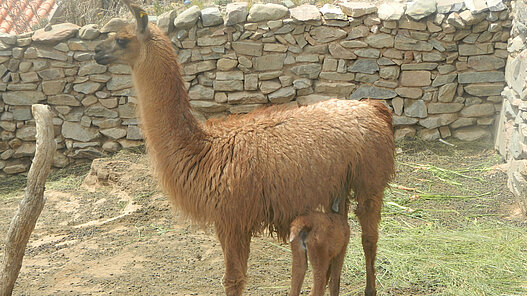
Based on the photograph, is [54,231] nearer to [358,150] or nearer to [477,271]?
[358,150]

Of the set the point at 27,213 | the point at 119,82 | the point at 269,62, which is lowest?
the point at 27,213

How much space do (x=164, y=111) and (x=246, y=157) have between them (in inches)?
25.3

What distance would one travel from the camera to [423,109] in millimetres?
8047

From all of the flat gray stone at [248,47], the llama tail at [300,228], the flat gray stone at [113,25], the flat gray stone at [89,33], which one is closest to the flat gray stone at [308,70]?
the flat gray stone at [248,47]

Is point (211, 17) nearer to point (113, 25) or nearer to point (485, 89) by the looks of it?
point (113, 25)

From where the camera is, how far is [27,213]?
3793 millimetres

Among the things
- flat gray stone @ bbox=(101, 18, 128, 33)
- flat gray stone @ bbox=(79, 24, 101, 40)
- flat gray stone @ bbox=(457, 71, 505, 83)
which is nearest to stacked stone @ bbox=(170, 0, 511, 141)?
flat gray stone @ bbox=(457, 71, 505, 83)

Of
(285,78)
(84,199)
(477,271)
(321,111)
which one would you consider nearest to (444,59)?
(285,78)

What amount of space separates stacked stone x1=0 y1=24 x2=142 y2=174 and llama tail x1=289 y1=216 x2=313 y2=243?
210 inches

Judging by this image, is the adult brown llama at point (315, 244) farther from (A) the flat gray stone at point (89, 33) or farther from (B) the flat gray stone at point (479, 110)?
(A) the flat gray stone at point (89, 33)

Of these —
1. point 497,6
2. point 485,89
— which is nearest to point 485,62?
point 485,89

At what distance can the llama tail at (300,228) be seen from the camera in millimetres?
3400

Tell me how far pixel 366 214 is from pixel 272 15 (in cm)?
452

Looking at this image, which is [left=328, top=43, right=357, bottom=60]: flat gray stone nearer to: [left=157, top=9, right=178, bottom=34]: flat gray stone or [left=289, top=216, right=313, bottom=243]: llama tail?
[left=157, top=9, right=178, bottom=34]: flat gray stone
